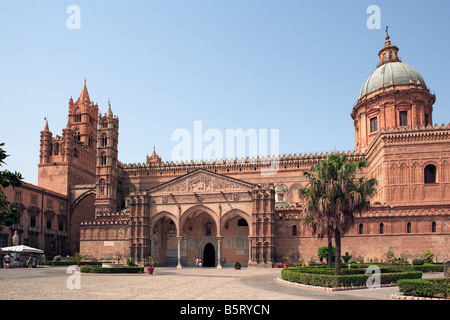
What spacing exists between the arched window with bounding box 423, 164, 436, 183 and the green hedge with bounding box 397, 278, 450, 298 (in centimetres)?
3251

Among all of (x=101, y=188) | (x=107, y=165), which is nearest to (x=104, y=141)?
(x=107, y=165)

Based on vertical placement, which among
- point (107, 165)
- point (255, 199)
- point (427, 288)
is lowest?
point (427, 288)

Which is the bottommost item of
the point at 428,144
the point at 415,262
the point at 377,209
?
the point at 415,262

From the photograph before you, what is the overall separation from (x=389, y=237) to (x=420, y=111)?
18785mm

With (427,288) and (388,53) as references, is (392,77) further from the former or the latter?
(427,288)

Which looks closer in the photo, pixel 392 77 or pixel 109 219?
pixel 109 219

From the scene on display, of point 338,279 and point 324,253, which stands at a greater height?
point 338,279

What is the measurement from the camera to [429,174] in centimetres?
4759

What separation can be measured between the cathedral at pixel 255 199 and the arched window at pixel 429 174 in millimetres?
107

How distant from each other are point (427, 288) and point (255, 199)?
30.9 metres

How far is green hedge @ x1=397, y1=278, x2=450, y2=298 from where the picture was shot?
1684 centimetres

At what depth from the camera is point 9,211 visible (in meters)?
12.6
